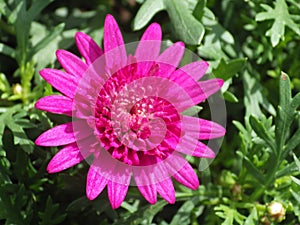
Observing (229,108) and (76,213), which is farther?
(229,108)

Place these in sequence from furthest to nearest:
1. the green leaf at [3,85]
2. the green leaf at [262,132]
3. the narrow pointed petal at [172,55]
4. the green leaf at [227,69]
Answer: the green leaf at [3,85], the green leaf at [227,69], the green leaf at [262,132], the narrow pointed petal at [172,55]

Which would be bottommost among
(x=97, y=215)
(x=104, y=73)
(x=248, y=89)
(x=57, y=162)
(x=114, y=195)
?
(x=97, y=215)

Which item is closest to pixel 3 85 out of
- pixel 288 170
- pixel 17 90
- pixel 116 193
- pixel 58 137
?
pixel 17 90

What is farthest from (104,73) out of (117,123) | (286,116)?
(286,116)

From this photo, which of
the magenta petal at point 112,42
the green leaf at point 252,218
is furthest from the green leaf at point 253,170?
the magenta petal at point 112,42

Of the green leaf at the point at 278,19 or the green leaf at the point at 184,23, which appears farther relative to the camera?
the green leaf at the point at 278,19

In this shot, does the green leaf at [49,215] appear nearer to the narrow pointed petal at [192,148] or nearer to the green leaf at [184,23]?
the narrow pointed petal at [192,148]

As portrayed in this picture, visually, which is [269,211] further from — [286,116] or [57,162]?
[57,162]
